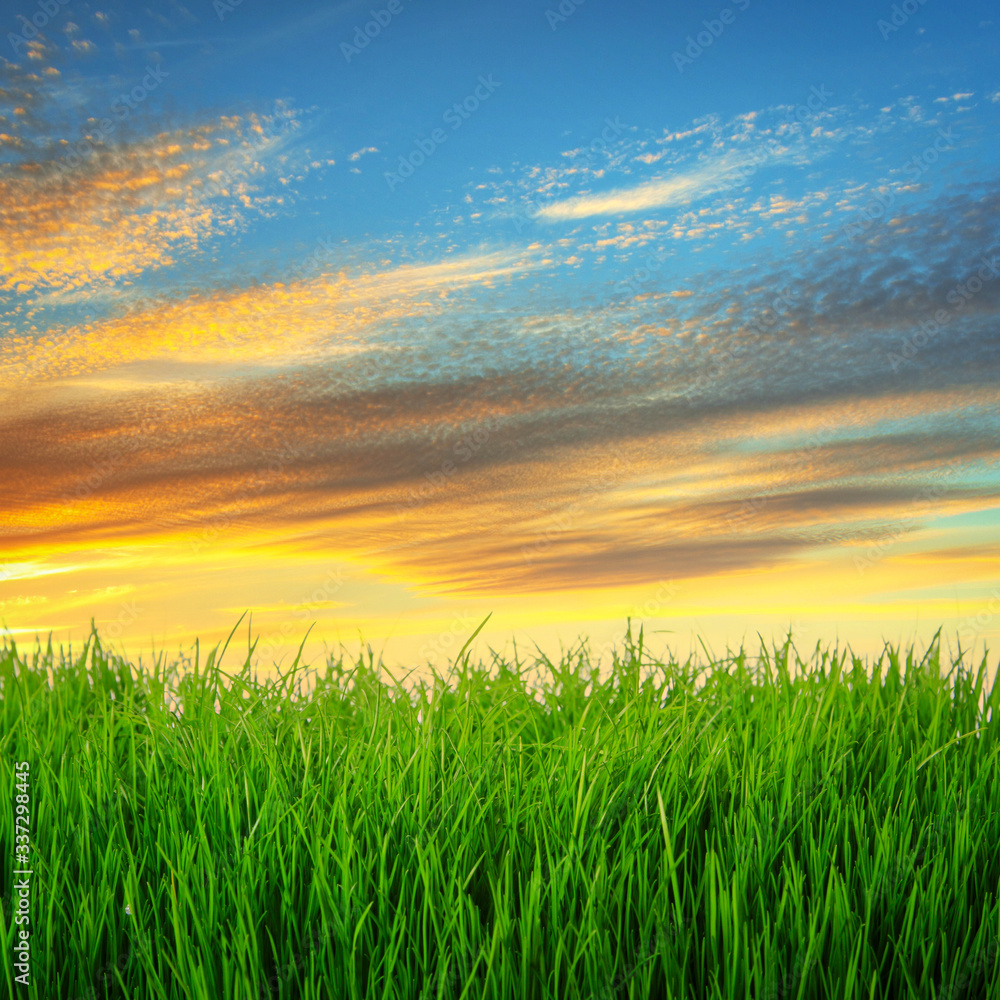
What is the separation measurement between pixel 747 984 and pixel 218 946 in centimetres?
154

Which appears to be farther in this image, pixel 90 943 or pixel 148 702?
pixel 148 702

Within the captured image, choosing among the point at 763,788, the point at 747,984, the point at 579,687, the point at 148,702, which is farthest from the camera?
the point at 579,687

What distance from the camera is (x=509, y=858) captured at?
8.45 ft

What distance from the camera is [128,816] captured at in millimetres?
3240

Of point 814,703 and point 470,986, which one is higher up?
point 814,703

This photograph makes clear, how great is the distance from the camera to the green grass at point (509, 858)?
2.31 meters

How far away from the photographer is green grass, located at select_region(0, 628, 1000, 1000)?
7.59ft

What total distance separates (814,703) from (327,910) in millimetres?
2863

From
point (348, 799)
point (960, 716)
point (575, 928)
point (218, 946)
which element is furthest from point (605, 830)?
point (960, 716)

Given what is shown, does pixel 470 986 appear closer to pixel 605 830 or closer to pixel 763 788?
pixel 605 830

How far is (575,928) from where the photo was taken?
2.34 meters

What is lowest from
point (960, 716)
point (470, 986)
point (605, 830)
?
point (470, 986)

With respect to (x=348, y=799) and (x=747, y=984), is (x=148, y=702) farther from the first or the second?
(x=747, y=984)

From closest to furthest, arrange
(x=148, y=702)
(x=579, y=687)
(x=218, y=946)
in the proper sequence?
A: (x=218, y=946) < (x=148, y=702) < (x=579, y=687)
